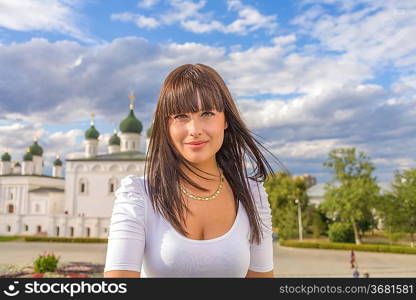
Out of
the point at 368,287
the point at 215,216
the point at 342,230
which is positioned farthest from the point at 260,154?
the point at 342,230

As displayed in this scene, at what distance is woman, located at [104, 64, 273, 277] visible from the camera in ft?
6.02

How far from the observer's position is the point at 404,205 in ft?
101

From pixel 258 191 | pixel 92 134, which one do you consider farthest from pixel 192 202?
pixel 92 134

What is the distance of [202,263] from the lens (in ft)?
6.04

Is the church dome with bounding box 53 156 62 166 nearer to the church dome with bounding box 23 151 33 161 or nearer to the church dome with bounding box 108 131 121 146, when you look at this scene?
the church dome with bounding box 23 151 33 161

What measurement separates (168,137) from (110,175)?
48675 mm

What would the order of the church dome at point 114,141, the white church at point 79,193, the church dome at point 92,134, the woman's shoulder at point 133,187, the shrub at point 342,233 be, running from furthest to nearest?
the church dome at point 114,141, the church dome at point 92,134, the white church at point 79,193, the shrub at point 342,233, the woman's shoulder at point 133,187

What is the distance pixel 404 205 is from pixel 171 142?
32437 millimetres

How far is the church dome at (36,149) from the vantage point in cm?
6138

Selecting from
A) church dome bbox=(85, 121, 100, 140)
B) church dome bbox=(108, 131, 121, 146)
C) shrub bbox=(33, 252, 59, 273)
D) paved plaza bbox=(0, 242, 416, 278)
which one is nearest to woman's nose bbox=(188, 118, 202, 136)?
shrub bbox=(33, 252, 59, 273)

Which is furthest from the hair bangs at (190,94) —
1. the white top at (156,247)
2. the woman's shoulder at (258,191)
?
the woman's shoulder at (258,191)

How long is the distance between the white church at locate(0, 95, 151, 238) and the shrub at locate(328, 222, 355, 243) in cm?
2235

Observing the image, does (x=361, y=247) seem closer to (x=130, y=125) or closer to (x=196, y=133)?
(x=196, y=133)

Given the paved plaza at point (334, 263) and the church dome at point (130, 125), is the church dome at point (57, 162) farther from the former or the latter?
the paved plaza at point (334, 263)
